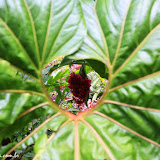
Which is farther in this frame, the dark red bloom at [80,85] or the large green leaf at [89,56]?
the dark red bloom at [80,85]

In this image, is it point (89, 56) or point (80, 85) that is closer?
point (89, 56)

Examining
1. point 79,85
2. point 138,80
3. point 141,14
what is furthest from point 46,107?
point 79,85

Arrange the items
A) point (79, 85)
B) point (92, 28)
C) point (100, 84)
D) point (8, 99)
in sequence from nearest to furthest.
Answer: point (8, 99) → point (92, 28) → point (79, 85) → point (100, 84)

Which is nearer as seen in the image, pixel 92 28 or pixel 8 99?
pixel 8 99

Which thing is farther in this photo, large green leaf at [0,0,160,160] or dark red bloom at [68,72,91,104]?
dark red bloom at [68,72,91,104]

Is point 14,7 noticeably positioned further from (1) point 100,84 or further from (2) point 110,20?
(1) point 100,84

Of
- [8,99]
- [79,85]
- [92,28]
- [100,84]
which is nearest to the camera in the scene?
[8,99]

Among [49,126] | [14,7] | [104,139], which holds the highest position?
[14,7]

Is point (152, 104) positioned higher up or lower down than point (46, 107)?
lower down
